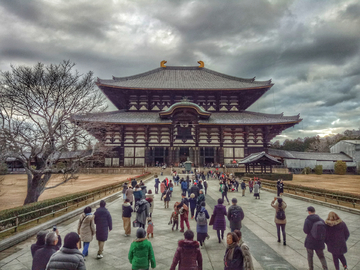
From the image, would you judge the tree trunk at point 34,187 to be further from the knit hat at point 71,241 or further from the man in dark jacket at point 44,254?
the knit hat at point 71,241

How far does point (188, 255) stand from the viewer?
3.85 m

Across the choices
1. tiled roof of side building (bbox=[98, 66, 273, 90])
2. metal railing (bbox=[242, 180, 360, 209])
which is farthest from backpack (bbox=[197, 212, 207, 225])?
tiled roof of side building (bbox=[98, 66, 273, 90])

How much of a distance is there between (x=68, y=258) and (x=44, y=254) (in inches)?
34.9

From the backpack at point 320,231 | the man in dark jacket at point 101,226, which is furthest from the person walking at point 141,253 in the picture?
the backpack at point 320,231

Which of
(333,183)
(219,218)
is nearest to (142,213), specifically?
(219,218)

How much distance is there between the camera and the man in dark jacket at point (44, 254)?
3.58 metres

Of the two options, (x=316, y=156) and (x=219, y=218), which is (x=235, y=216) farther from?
(x=316, y=156)

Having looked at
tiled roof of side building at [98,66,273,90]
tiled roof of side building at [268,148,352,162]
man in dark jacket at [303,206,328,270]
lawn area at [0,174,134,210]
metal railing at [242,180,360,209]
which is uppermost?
tiled roof of side building at [98,66,273,90]

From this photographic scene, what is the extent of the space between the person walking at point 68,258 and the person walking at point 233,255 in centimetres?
246

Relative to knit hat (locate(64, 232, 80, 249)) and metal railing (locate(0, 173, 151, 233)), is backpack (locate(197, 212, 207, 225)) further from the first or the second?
metal railing (locate(0, 173, 151, 233))

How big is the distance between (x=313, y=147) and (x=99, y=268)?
79.0 metres

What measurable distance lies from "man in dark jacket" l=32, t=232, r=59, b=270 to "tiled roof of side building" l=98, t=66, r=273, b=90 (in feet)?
122

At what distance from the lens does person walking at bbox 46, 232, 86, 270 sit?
3061 mm

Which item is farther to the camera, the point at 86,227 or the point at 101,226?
the point at 101,226
